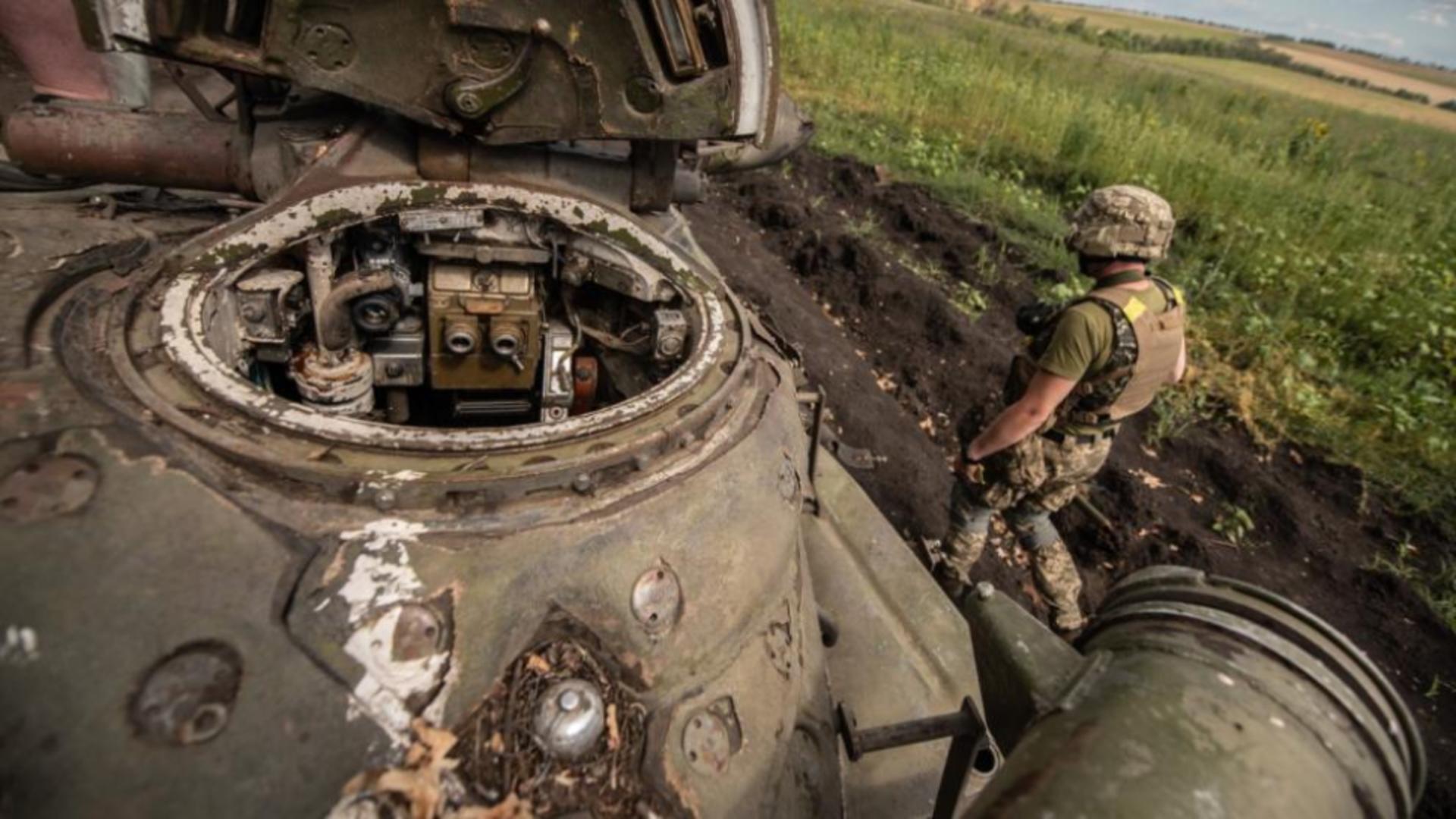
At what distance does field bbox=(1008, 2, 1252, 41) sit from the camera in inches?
1725

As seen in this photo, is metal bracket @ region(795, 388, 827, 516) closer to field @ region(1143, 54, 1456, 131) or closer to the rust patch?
the rust patch

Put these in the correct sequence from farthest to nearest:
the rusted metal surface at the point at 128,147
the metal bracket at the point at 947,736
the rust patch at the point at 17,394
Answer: the rusted metal surface at the point at 128,147 < the metal bracket at the point at 947,736 < the rust patch at the point at 17,394

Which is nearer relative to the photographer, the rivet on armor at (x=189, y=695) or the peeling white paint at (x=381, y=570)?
the rivet on armor at (x=189, y=695)

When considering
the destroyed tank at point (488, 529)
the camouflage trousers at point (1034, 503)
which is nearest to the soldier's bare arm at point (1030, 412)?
the camouflage trousers at point (1034, 503)

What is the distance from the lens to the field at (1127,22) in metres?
43.8

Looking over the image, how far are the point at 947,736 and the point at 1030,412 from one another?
2283mm

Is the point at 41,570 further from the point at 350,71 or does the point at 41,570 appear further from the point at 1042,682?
the point at 1042,682

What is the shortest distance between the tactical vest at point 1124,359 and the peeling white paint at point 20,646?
3913 millimetres

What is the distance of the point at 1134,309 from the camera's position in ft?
12.8

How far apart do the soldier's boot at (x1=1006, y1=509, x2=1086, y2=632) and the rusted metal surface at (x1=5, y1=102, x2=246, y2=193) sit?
4325mm

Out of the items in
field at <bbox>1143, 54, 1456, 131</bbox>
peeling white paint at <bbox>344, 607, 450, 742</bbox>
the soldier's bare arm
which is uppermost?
peeling white paint at <bbox>344, 607, 450, 742</bbox>

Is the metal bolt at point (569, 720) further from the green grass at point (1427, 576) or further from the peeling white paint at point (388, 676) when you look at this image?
the green grass at point (1427, 576)

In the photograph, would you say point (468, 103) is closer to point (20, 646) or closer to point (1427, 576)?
point (20, 646)

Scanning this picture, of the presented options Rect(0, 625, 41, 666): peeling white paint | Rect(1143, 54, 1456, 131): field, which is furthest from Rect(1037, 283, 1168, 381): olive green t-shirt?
Rect(1143, 54, 1456, 131): field
